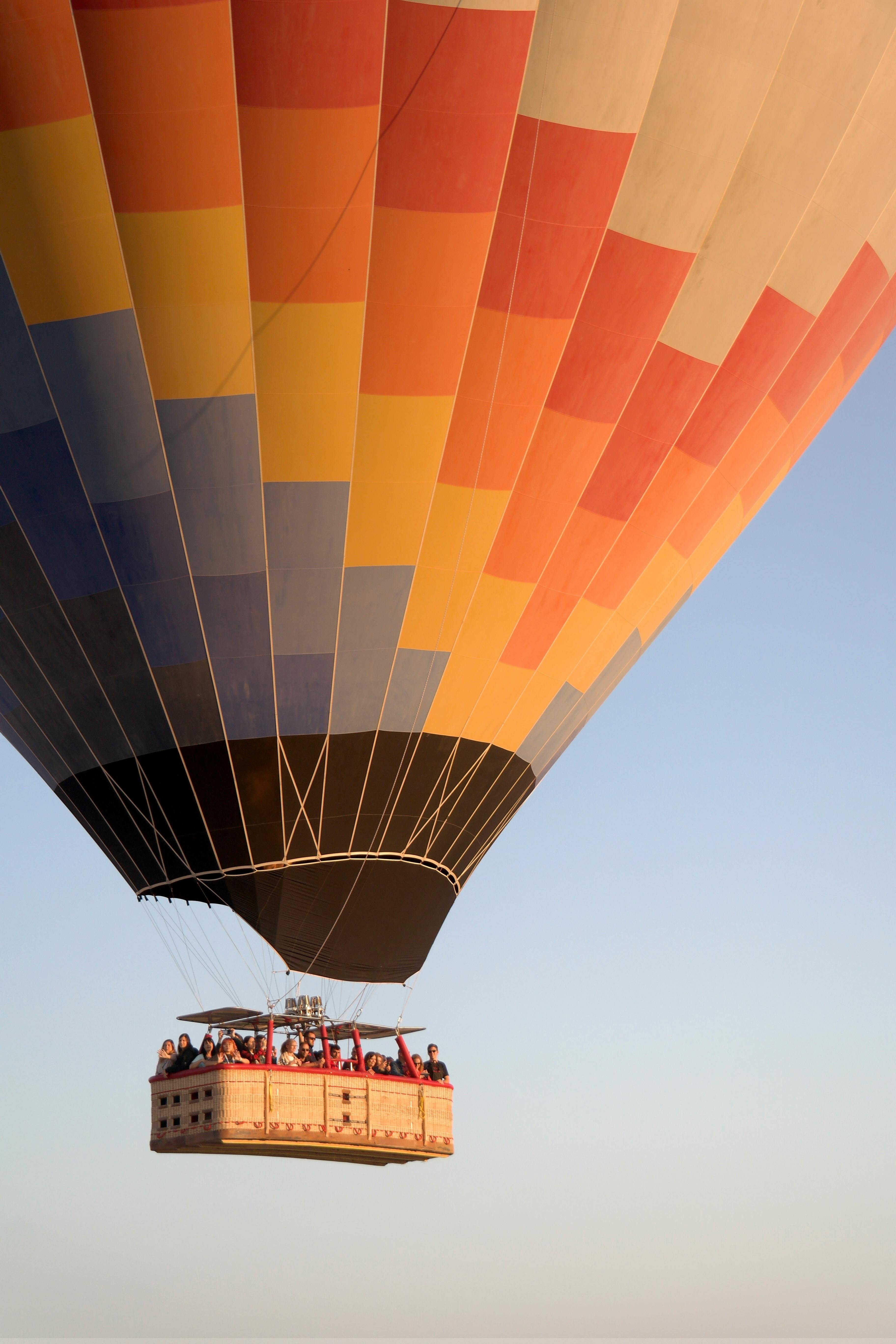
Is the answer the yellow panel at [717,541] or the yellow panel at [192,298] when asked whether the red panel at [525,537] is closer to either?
the yellow panel at [717,541]

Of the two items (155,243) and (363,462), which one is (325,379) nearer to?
(363,462)

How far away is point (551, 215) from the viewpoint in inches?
368

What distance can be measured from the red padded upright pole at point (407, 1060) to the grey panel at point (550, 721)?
2.38 m

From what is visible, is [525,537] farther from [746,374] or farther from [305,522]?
[746,374]

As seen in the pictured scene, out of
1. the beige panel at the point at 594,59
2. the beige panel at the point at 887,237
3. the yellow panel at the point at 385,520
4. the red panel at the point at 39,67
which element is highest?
the beige panel at the point at 887,237

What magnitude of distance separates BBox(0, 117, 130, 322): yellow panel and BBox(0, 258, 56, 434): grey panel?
75mm

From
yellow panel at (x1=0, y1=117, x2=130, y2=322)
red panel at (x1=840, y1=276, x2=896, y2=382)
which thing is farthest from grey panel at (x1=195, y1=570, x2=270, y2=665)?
red panel at (x1=840, y1=276, x2=896, y2=382)

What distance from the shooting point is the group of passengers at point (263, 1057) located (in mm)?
9477

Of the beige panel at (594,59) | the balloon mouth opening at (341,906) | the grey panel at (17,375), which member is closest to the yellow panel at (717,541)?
the balloon mouth opening at (341,906)

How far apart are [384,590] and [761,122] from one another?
3.99m

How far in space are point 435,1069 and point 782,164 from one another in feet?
21.9

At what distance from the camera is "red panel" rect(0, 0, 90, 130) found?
8289 mm

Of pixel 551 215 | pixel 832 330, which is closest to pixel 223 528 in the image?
pixel 551 215

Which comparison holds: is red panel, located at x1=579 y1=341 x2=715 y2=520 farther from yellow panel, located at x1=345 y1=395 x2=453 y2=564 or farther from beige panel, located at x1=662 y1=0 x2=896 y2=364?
yellow panel, located at x1=345 y1=395 x2=453 y2=564
